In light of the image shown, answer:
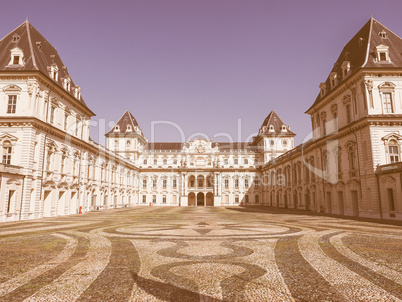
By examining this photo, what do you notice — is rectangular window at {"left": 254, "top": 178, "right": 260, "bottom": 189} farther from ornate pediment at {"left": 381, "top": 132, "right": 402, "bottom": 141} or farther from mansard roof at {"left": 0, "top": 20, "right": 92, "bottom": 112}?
mansard roof at {"left": 0, "top": 20, "right": 92, "bottom": 112}

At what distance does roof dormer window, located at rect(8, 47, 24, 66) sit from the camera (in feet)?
96.8

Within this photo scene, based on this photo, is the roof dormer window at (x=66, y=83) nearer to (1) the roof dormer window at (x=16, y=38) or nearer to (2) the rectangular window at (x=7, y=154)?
(1) the roof dormer window at (x=16, y=38)

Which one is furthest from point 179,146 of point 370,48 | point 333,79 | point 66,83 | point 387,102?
point 387,102

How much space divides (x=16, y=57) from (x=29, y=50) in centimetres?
169

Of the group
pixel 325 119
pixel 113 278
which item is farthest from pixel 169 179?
pixel 113 278

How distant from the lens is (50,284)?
6680mm

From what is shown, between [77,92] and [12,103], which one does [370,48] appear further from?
[12,103]

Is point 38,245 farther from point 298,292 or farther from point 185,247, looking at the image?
point 298,292

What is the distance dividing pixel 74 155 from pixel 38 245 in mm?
27208

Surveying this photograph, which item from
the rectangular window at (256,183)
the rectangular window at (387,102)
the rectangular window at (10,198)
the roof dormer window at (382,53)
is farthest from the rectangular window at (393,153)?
the rectangular window at (256,183)

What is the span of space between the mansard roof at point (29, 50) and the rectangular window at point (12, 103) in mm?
2765

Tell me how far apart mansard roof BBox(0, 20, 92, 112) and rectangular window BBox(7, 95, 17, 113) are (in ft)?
9.07

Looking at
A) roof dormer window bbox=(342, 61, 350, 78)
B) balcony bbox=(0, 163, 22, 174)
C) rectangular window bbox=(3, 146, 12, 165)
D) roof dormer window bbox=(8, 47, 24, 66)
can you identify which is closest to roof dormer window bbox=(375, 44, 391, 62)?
roof dormer window bbox=(342, 61, 350, 78)

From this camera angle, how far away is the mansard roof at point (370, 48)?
29458 mm
